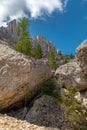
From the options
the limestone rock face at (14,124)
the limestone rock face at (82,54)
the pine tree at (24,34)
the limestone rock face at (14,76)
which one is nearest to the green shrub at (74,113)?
the limestone rock face at (14,124)

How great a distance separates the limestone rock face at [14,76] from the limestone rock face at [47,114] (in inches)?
54.5

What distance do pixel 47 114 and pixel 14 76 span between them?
398cm

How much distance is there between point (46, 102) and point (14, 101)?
8.77 feet

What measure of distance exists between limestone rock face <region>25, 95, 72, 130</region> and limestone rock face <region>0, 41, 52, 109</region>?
139 centimetres

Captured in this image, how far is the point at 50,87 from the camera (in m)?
24.0

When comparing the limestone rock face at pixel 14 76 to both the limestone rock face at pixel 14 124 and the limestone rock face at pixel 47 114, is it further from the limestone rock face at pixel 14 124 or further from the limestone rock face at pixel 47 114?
the limestone rock face at pixel 14 124

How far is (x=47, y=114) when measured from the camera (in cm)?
2111

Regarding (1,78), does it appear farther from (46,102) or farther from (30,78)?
(46,102)

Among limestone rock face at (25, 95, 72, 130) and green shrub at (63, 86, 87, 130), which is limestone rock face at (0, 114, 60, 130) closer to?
limestone rock face at (25, 95, 72, 130)

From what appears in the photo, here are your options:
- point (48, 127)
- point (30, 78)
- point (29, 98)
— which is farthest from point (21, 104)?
point (48, 127)

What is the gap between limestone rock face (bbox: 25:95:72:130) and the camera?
2047 centimetres

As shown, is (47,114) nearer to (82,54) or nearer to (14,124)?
(14,124)

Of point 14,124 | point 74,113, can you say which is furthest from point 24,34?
point 14,124

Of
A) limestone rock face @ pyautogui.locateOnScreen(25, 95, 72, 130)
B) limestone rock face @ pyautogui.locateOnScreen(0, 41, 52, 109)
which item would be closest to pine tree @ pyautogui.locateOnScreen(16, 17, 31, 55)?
limestone rock face @ pyautogui.locateOnScreen(0, 41, 52, 109)
